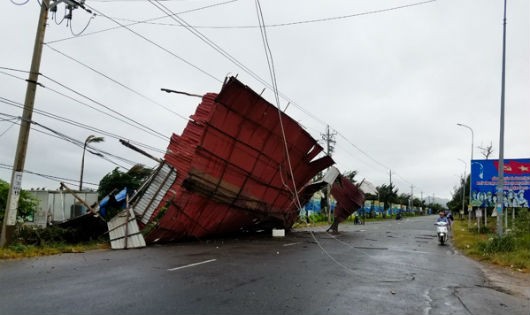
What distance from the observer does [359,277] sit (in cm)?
954

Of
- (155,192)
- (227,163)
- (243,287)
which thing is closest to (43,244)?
(155,192)

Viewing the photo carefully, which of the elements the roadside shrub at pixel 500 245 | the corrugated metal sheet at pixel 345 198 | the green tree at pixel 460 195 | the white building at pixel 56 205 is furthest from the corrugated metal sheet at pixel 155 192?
the green tree at pixel 460 195

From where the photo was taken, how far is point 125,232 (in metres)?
16.2

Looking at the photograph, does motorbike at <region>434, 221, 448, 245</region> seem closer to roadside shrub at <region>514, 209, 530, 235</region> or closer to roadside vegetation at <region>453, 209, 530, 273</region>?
roadside vegetation at <region>453, 209, 530, 273</region>

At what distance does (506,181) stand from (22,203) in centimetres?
2340

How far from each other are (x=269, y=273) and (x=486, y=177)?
18857 millimetres

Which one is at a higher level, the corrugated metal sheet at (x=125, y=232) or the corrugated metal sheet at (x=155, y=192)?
the corrugated metal sheet at (x=155, y=192)

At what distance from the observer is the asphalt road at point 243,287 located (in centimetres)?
640

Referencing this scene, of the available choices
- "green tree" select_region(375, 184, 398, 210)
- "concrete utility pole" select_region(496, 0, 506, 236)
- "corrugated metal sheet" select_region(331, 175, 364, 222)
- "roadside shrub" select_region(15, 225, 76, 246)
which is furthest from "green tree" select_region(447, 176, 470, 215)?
"roadside shrub" select_region(15, 225, 76, 246)

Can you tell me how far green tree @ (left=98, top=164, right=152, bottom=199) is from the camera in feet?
80.7

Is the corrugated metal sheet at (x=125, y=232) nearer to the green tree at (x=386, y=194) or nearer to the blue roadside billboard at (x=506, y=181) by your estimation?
the blue roadside billboard at (x=506, y=181)

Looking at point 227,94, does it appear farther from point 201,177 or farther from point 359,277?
point 359,277

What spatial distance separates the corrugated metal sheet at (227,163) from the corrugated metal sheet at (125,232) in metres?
0.55

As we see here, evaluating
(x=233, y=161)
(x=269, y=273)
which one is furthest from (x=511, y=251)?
(x=233, y=161)
